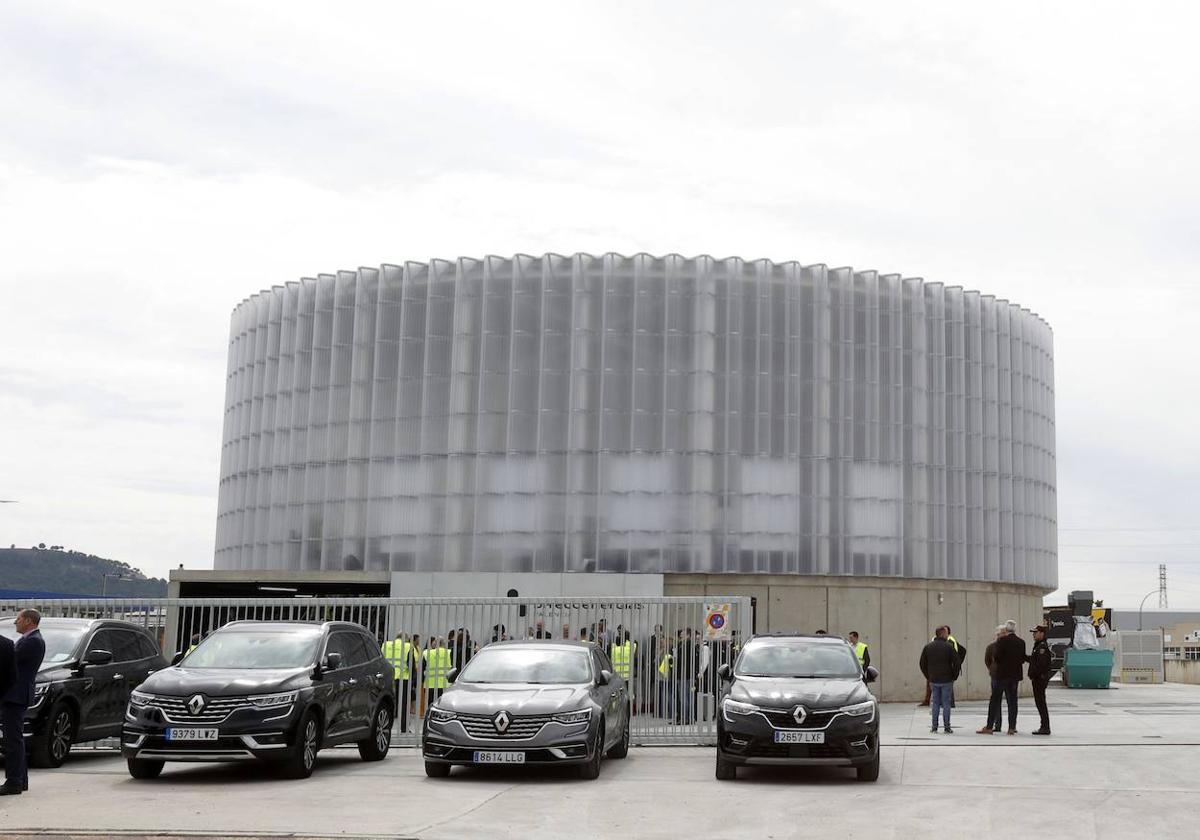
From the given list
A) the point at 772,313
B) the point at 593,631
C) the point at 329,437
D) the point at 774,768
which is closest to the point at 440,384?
the point at 329,437

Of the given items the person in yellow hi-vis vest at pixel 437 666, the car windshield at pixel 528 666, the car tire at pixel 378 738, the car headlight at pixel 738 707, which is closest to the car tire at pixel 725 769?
the car headlight at pixel 738 707

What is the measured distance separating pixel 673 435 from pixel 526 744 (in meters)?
25.7

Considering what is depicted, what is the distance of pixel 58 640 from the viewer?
18.0 meters

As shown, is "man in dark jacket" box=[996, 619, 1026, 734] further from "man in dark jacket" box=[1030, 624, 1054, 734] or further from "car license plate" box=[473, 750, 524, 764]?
"car license plate" box=[473, 750, 524, 764]

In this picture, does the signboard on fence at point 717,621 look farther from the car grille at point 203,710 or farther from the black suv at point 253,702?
the car grille at point 203,710

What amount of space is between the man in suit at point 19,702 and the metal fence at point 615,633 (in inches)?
273

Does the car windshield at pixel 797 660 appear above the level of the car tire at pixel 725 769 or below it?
above

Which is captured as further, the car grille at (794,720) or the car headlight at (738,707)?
the car headlight at (738,707)

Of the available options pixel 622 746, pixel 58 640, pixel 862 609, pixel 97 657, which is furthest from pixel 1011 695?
pixel 862 609

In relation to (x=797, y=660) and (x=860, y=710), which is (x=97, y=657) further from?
(x=860, y=710)

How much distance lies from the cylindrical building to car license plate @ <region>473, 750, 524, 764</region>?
78.6ft

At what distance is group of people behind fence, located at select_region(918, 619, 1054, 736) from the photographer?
2175 centimetres

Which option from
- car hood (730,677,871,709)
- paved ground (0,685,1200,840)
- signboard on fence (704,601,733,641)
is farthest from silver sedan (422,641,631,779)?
signboard on fence (704,601,733,641)

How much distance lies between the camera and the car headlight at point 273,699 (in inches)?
599
